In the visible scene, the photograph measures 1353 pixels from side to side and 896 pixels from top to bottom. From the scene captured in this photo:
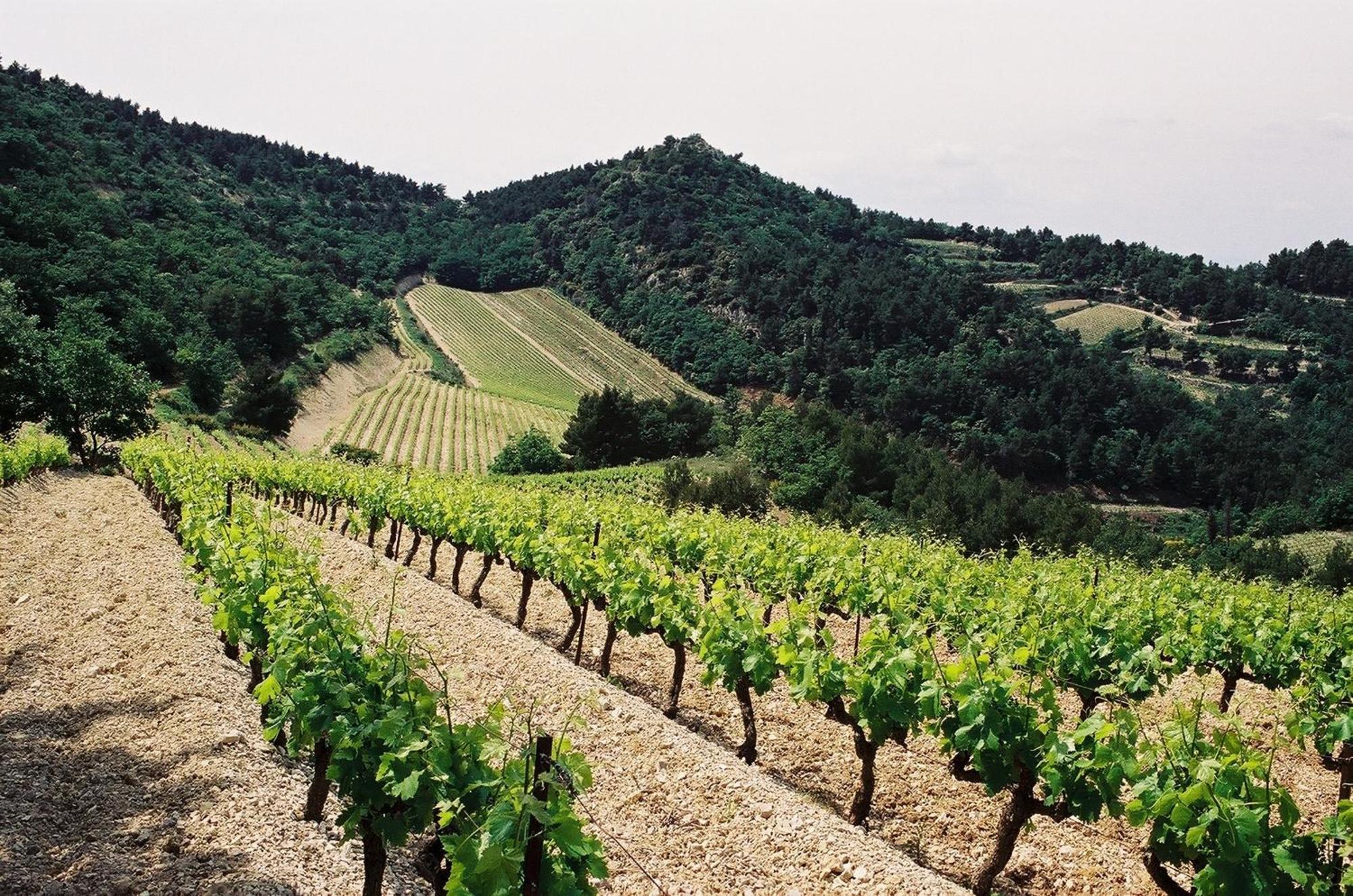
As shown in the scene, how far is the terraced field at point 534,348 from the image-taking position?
96688 mm

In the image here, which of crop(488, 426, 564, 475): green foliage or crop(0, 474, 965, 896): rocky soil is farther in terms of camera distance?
crop(488, 426, 564, 475): green foliage

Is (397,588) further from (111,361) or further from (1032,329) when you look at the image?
(1032,329)

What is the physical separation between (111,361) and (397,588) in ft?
98.9

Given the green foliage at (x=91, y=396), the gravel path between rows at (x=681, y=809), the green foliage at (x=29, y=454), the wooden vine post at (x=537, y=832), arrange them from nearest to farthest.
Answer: the wooden vine post at (x=537, y=832) < the gravel path between rows at (x=681, y=809) < the green foliage at (x=29, y=454) < the green foliage at (x=91, y=396)

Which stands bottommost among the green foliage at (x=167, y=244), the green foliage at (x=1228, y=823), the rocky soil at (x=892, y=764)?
the rocky soil at (x=892, y=764)

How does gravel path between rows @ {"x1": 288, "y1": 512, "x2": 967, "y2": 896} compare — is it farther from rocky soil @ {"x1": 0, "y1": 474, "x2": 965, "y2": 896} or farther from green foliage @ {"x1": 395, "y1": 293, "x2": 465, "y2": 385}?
green foliage @ {"x1": 395, "y1": 293, "x2": 465, "y2": 385}

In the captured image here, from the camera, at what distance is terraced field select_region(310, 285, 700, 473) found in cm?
6612

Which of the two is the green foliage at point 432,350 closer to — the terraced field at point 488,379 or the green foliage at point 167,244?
the terraced field at point 488,379

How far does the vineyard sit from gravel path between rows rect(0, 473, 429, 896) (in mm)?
4426

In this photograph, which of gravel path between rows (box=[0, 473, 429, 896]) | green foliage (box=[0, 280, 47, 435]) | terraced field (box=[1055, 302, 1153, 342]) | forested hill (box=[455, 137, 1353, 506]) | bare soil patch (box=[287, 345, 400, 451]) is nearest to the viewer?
gravel path between rows (box=[0, 473, 429, 896])

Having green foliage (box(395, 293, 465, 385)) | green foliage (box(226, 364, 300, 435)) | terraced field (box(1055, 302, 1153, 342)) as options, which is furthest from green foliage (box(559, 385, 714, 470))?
terraced field (box(1055, 302, 1153, 342))

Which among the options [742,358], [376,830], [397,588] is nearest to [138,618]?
[397,588]

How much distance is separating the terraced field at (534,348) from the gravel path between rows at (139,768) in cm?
7748

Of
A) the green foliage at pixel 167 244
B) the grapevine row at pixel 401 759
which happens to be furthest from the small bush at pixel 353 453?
the grapevine row at pixel 401 759
